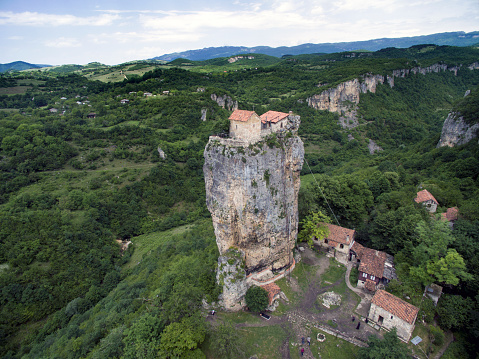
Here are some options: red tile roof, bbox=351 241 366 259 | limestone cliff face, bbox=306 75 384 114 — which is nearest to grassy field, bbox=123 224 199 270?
red tile roof, bbox=351 241 366 259

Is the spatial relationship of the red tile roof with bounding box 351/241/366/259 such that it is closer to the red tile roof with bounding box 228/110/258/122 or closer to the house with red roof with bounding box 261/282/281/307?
the house with red roof with bounding box 261/282/281/307

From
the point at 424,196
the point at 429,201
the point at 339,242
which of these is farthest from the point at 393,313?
the point at 424,196

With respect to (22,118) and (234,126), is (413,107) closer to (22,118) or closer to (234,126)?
(234,126)

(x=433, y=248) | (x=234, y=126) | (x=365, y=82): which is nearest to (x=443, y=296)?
(x=433, y=248)

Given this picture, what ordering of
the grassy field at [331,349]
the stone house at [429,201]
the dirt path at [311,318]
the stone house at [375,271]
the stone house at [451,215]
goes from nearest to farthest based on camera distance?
the grassy field at [331,349], the dirt path at [311,318], the stone house at [375,271], the stone house at [451,215], the stone house at [429,201]

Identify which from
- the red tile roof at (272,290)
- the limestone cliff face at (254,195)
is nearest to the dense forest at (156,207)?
the limestone cliff face at (254,195)

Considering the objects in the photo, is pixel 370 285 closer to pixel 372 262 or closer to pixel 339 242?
pixel 372 262

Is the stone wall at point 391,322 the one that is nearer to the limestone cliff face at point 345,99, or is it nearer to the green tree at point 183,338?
the green tree at point 183,338

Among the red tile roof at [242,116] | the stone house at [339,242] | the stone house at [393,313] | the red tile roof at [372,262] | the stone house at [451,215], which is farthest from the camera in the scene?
the stone house at [451,215]
